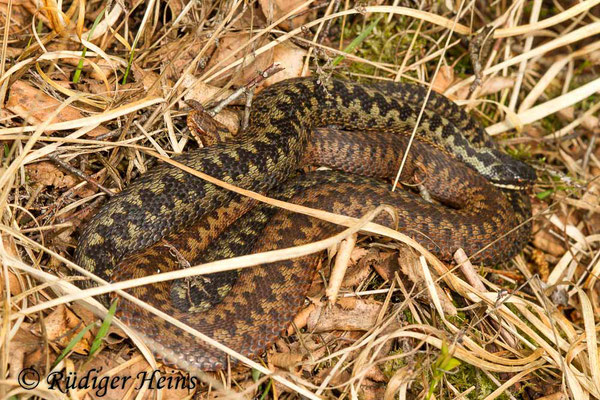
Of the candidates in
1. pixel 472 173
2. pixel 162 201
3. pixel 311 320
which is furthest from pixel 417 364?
pixel 472 173

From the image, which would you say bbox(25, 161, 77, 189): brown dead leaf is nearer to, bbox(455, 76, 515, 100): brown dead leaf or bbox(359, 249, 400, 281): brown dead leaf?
bbox(359, 249, 400, 281): brown dead leaf

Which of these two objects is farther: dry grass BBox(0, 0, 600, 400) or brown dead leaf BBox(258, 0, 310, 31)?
brown dead leaf BBox(258, 0, 310, 31)

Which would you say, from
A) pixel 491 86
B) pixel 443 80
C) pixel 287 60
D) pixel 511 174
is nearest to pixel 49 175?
pixel 287 60

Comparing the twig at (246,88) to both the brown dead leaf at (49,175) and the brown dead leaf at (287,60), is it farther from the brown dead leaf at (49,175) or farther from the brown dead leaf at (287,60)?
the brown dead leaf at (49,175)

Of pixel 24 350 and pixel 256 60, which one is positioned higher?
pixel 256 60

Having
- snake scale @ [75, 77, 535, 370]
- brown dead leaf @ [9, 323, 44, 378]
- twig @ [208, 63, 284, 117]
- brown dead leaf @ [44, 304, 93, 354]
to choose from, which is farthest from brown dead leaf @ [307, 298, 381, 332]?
twig @ [208, 63, 284, 117]

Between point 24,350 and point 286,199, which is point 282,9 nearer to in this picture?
point 286,199
